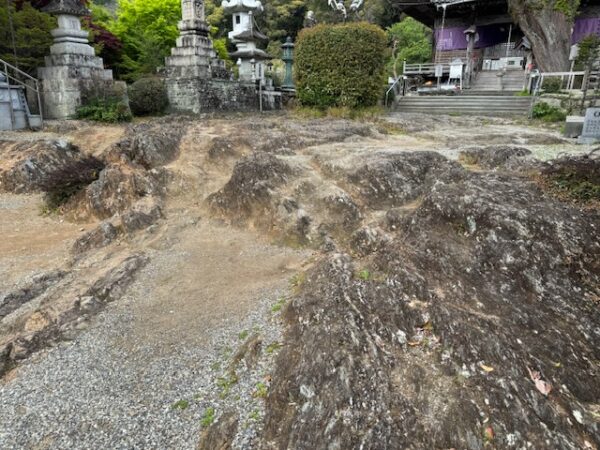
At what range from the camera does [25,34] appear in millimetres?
13766

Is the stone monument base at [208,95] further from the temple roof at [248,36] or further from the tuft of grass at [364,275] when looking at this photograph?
the tuft of grass at [364,275]

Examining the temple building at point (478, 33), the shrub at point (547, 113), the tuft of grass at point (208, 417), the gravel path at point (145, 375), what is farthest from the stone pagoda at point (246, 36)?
the tuft of grass at point (208, 417)

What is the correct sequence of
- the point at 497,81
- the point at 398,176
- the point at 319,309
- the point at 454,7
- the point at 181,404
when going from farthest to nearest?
the point at 454,7, the point at 497,81, the point at 398,176, the point at 319,309, the point at 181,404

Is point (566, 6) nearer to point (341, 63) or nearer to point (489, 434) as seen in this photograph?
point (341, 63)

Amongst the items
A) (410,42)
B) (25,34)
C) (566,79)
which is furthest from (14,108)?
(410,42)

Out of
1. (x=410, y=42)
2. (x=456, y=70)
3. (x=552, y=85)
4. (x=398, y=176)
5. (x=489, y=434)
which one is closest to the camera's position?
(x=489, y=434)

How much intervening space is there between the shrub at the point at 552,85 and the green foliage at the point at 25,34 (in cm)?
1867

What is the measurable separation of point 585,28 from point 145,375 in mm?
29192

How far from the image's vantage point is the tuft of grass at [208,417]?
3603mm

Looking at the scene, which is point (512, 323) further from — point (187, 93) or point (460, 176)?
point (187, 93)

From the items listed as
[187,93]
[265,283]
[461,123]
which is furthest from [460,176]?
[187,93]

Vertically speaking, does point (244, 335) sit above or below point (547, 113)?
below

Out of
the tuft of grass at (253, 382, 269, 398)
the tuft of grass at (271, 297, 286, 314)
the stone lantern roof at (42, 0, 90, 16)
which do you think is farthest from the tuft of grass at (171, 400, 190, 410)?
the stone lantern roof at (42, 0, 90, 16)

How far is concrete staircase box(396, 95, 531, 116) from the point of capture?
654 inches
